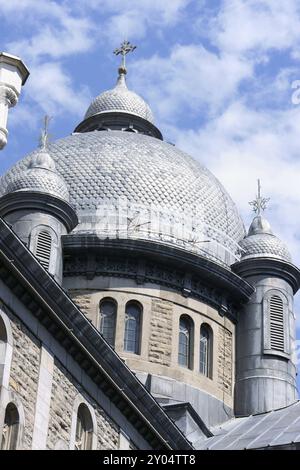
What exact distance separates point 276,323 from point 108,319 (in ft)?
20.6

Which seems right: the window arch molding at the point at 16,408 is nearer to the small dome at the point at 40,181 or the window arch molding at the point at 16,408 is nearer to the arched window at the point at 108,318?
the arched window at the point at 108,318

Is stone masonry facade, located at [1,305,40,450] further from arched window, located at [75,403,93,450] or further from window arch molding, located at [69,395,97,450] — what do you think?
arched window, located at [75,403,93,450]

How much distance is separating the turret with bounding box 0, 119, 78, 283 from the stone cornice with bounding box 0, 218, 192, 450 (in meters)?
13.1

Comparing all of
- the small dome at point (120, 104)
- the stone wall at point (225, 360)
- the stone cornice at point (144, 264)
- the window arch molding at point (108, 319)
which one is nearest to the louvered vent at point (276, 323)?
the stone wall at point (225, 360)

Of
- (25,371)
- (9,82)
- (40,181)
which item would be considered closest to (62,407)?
(25,371)

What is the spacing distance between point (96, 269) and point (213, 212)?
6061mm

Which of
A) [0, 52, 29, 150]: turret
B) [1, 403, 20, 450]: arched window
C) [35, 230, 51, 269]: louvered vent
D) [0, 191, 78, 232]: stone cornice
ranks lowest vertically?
[1, 403, 20, 450]: arched window

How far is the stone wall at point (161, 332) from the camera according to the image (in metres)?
39.1

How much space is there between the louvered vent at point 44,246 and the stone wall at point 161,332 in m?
4.11

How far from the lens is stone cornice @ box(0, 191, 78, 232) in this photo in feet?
130

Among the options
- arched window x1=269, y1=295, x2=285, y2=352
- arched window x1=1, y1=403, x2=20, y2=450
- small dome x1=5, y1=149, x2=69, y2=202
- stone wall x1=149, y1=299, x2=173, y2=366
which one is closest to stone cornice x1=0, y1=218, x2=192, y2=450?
arched window x1=1, y1=403, x2=20, y2=450

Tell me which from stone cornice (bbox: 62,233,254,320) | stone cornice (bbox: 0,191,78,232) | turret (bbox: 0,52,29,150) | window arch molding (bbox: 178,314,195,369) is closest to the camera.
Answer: turret (bbox: 0,52,29,150)

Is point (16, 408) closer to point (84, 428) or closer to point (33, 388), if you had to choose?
point (33, 388)

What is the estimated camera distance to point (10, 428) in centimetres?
2062
